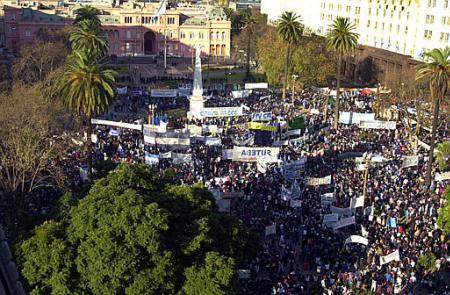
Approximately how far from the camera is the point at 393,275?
2659 centimetres

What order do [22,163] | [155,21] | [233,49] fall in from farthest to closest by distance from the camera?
[233,49] < [155,21] < [22,163]

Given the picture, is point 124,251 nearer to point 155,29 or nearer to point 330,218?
point 330,218

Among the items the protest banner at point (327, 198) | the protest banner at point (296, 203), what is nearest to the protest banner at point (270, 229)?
the protest banner at point (296, 203)

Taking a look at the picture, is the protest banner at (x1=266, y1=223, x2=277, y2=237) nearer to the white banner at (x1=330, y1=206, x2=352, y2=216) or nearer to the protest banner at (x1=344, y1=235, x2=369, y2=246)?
the protest banner at (x1=344, y1=235, x2=369, y2=246)

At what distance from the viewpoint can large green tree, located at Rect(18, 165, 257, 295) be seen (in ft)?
66.4

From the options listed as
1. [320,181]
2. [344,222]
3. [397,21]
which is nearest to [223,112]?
[320,181]

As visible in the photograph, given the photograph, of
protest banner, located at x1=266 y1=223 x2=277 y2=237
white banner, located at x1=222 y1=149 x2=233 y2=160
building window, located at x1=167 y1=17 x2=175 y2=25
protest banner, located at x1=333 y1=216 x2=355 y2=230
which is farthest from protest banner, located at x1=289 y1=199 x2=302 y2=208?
building window, located at x1=167 y1=17 x2=175 y2=25

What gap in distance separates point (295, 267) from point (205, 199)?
6254mm

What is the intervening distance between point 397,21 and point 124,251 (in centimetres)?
6985

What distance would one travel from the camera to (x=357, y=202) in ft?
107

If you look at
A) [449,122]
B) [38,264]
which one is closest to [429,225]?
[38,264]

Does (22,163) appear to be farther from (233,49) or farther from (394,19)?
(233,49)

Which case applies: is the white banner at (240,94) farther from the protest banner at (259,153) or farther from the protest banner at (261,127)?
the protest banner at (259,153)

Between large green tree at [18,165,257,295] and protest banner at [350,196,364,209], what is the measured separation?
1150cm
